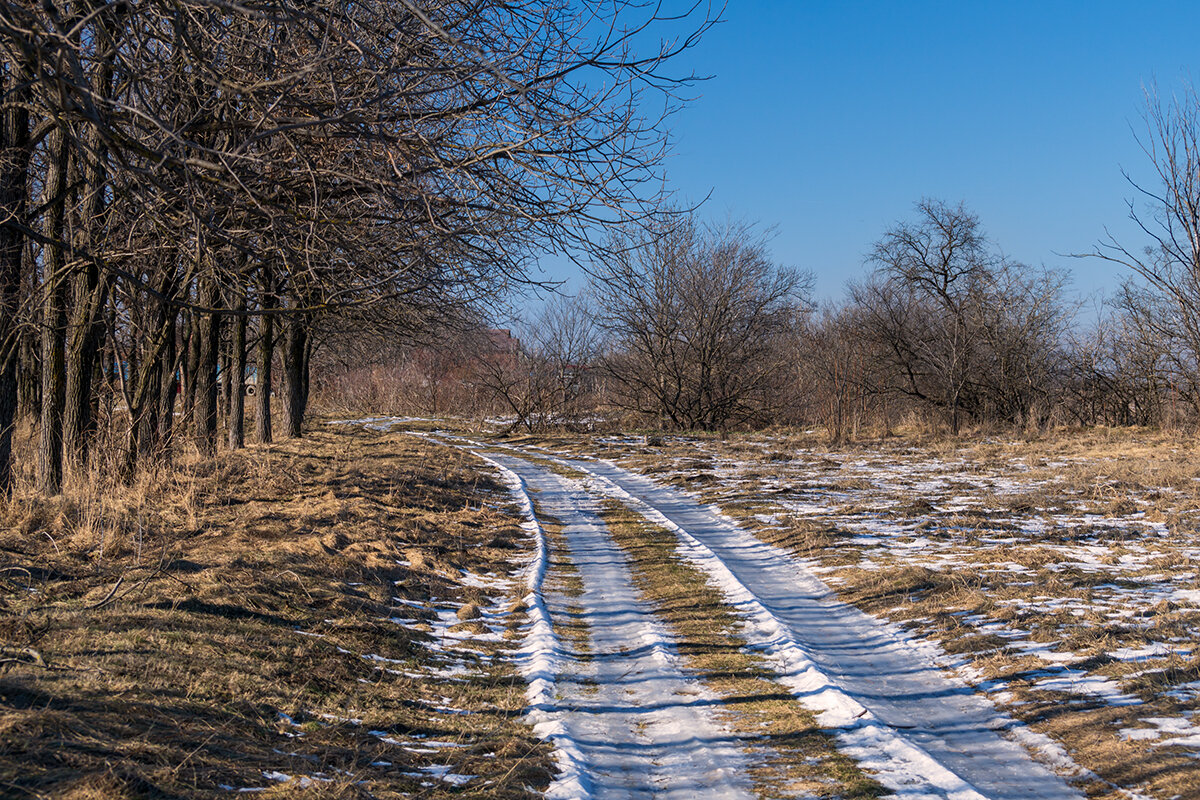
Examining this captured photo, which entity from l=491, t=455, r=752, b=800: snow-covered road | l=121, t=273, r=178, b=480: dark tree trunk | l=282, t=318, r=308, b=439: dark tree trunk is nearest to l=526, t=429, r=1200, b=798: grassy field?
l=491, t=455, r=752, b=800: snow-covered road

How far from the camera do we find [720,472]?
1828cm

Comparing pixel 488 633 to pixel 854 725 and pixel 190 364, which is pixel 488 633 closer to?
pixel 854 725

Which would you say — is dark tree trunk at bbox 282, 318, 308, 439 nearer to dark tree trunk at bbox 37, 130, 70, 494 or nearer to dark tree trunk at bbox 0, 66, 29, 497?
dark tree trunk at bbox 37, 130, 70, 494

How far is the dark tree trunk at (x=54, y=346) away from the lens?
9727 millimetres

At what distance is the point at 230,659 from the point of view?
5102 millimetres

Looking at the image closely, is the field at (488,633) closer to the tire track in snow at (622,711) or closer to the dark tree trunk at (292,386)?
the tire track in snow at (622,711)

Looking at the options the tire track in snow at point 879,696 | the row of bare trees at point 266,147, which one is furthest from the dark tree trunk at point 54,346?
the tire track in snow at point 879,696

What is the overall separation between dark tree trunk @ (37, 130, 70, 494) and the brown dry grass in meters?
1.08

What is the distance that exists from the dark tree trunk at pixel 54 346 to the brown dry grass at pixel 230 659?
108 cm

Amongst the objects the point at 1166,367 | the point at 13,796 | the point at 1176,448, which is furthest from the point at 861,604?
the point at 1166,367

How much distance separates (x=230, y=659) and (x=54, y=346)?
6.99 metres

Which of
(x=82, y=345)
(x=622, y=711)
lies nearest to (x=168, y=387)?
(x=82, y=345)

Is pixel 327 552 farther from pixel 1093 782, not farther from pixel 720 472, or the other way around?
pixel 720 472

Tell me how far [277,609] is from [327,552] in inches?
86.5
